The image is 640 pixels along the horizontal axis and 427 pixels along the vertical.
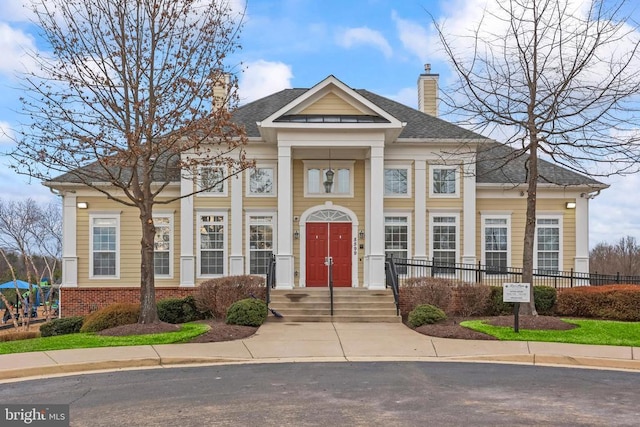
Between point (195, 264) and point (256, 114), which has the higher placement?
point (256, 114)

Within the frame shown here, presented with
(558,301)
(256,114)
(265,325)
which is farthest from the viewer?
(256,114)

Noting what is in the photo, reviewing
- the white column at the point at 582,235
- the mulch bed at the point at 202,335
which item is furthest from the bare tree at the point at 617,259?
the mulch bed at the point at 202,335

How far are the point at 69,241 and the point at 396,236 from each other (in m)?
10.9

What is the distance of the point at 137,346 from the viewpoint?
11.7 m

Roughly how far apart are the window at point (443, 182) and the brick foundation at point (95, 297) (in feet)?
28.8

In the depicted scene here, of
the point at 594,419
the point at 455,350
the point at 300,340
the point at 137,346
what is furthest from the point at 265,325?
the point at 594,419

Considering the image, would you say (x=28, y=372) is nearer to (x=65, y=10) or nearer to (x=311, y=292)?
(x=65, y=10)

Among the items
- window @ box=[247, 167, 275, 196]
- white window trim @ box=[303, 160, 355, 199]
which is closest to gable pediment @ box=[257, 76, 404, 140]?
window @ box=[247, 167, 275, 196]

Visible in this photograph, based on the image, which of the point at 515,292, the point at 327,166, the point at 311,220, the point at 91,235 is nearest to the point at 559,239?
the point at 327,166

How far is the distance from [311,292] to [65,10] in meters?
9.52

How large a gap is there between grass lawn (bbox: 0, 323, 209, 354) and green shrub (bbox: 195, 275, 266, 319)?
3.00 m

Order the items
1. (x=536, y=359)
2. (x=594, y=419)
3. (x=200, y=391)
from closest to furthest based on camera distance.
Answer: (x=594, y=419) < (x=200, y=391) < (x=536, y=359)

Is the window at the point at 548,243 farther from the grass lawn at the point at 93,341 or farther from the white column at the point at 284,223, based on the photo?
the grass lawn at the point at 93,341

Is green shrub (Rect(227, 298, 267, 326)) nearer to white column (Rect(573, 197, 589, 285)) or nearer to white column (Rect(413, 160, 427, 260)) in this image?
white column (Rect(413, 160, 427, 260))
